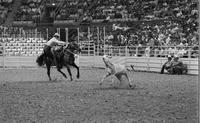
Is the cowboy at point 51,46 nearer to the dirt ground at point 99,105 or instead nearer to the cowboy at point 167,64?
the dirt ground at point 99,105

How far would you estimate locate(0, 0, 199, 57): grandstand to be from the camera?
30.1m

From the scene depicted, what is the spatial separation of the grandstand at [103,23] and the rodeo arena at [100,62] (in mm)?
62

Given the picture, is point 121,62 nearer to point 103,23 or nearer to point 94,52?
point 94,52

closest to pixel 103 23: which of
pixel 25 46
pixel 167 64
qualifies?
pixel 25 46

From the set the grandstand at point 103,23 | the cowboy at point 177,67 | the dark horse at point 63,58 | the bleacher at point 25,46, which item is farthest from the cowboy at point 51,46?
the bleacher at point 25,46

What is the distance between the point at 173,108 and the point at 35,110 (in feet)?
9.50

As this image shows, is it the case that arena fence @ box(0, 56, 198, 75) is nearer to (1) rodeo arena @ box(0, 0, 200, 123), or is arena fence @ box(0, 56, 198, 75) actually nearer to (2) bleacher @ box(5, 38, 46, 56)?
(1) rodeo arena @ box(0, 0, 200, 123)

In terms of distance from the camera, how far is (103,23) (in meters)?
38.8

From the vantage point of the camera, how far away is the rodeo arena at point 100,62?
1142 centimetres

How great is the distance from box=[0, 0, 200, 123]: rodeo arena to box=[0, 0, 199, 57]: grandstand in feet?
0.20

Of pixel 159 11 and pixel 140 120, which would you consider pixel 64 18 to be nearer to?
pixel 159 11

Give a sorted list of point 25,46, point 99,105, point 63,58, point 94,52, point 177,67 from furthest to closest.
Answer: point 25,46
point 94,52
point 177,67
point 63,58
point 99,105

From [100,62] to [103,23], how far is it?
6741mm

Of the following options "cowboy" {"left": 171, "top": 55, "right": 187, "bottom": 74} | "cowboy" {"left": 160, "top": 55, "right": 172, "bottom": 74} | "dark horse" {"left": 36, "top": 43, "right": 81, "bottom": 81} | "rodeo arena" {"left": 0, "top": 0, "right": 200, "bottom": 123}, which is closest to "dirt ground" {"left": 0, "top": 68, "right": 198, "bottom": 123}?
"rodeo arena" {"left": 0, "top": 0, "right": 200, "bottom": 123}
